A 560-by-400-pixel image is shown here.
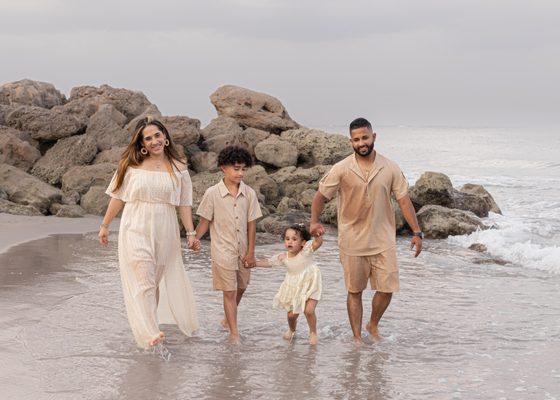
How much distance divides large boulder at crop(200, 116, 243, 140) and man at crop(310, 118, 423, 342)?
1391 cm

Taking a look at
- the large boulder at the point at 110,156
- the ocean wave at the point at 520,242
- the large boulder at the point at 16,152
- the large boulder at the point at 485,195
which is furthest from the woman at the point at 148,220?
the large boulder at the point at 485,195

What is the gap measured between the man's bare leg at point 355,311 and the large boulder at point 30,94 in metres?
20.1

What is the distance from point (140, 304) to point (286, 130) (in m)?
16.9

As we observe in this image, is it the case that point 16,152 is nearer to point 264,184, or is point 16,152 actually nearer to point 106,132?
point 106,132

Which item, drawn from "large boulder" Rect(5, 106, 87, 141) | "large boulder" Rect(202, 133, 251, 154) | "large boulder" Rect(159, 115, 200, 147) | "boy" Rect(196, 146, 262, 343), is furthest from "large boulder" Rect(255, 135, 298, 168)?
"boy" Rect(196, 146, 262, 343)

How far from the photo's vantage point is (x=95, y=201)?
15.4 m

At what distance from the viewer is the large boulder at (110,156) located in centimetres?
1835

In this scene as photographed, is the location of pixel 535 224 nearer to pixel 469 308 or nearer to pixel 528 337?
pixel 469 308

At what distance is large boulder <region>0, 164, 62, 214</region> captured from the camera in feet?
49.6

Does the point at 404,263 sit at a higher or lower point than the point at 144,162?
lower

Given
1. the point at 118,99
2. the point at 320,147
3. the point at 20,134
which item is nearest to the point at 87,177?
the point at 20,134

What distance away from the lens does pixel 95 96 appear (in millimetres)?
24641

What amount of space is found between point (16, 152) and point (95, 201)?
14.4 feet

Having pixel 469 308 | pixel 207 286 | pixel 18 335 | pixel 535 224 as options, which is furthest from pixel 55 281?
pixel 535 224
